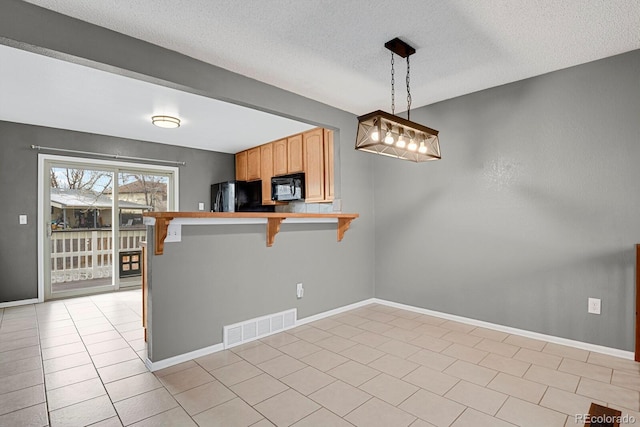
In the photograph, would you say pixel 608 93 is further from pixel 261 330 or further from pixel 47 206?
pixel 47 206

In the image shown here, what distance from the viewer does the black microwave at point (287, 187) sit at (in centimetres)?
459

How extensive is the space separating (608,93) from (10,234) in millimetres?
6536

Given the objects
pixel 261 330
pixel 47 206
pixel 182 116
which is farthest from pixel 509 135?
pixel 47 206

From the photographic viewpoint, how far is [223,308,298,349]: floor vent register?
2.77 m

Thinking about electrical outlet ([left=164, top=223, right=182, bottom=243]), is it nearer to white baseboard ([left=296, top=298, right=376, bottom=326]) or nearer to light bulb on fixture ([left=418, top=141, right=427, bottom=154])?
white baseboard ([left=296, top=298, right=376, bottom=326])

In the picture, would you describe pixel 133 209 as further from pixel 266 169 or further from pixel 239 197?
pixel 266 169

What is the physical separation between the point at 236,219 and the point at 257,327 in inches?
39.8

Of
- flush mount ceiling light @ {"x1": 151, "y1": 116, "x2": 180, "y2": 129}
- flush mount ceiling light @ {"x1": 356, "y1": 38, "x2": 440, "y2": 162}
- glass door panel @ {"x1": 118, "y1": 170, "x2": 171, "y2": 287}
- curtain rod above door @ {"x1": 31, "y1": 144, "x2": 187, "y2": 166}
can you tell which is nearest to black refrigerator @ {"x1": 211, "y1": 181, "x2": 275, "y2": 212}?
curtain rod above door @ {"x1": 31, "y1": 144, "x2": 187, "y2": 166}

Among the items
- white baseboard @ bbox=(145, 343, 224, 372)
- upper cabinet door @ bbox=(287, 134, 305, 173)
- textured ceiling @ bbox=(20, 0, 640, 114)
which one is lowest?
white baseboard @ bbox=(145, 343, 224, 372)

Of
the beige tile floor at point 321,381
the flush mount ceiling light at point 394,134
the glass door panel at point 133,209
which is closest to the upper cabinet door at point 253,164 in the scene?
the glass door panel at point 133,209

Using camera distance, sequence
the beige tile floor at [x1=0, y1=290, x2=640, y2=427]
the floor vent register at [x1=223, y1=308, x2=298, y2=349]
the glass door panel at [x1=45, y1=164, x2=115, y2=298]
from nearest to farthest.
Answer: the beige tile floor at [x1=0, y1=290, x2=640, y2=427] → the floor vent register at [x1=223, y1=308, x2=298, y2=349] → the glass door panel at [x1=45, y1=164, x2=115, y2=298]

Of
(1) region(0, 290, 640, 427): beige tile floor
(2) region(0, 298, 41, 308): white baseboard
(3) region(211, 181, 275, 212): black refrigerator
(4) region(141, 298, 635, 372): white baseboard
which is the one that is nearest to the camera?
(1) region(0, 290, 640, 427): beige tile floor

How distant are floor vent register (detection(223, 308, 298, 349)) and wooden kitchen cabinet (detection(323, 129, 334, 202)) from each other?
1567mm

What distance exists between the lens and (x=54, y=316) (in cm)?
370
